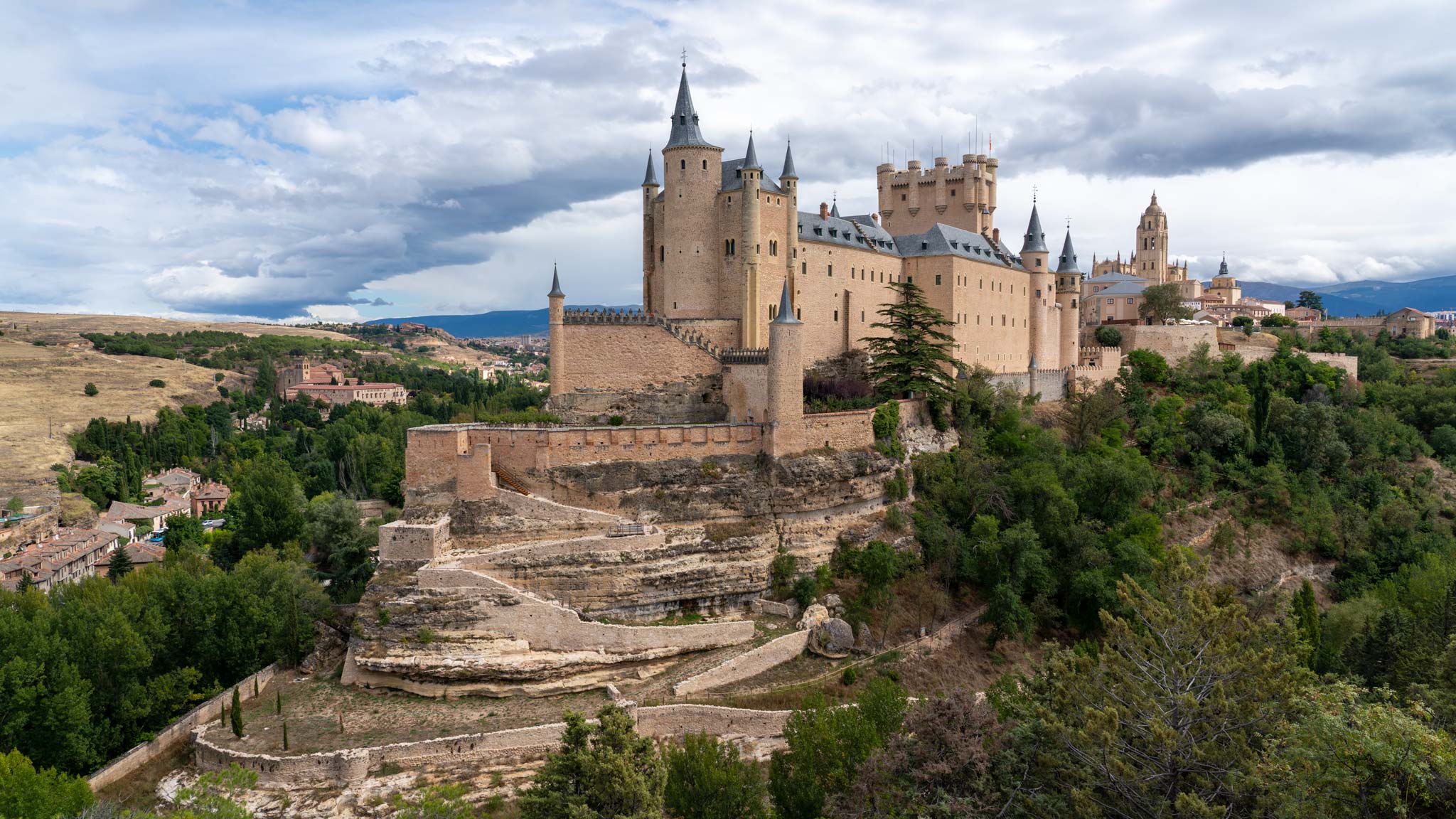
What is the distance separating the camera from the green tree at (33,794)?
21594 mm

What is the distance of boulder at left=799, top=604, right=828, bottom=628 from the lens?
34.3 meters

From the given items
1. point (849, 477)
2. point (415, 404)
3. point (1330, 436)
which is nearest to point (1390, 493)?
point (1330, 436)

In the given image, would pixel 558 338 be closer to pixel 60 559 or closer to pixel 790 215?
pixel 790 215

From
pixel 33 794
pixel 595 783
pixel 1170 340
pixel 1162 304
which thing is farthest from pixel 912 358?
pixel 33 794

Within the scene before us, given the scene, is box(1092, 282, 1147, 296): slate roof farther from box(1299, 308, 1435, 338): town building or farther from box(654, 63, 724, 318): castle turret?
box(654, 63, 724, 318): castle turret

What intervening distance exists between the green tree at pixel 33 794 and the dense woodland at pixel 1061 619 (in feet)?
0.39

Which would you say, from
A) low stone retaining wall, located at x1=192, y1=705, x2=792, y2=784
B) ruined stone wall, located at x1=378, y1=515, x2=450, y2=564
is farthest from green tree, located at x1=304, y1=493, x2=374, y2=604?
low stone retaining wall, located at x1=192, y1=705, x2=792, y2=784

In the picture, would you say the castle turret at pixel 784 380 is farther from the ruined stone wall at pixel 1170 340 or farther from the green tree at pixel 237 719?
the ruined stone wall at pixel 1170 340

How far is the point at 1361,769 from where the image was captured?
48.1 feet

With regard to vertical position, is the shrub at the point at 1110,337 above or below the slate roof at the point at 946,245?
below

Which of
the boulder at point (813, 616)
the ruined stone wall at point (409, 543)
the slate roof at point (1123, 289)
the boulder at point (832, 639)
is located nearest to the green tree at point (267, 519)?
the ruined stone wall at point (409, 543)

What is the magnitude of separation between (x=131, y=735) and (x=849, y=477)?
94.2 ft

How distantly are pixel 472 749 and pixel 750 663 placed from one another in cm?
993

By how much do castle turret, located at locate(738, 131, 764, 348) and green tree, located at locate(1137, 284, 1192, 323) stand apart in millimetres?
40965
